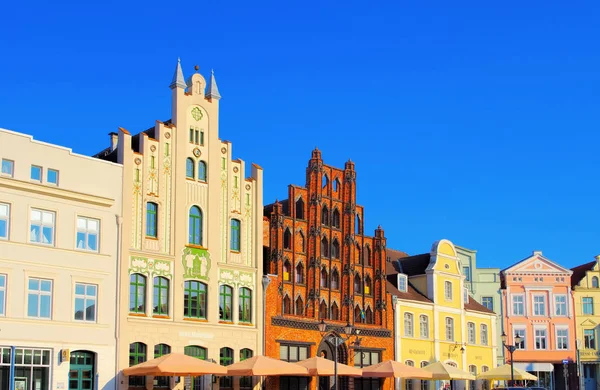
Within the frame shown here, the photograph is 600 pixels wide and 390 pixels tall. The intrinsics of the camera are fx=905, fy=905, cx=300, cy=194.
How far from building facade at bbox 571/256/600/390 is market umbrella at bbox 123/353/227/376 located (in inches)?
1625

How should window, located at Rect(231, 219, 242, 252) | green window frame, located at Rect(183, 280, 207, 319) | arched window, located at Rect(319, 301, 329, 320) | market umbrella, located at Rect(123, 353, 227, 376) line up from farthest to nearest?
arched window, located at Rect(319, 301, 329, 320)
window, located at Rect(231, 219, 242, 252)
green window frame, located at Rect(183, 280, 207, 319)
market umbrella, located at Rect(123, 353, 227, 376)

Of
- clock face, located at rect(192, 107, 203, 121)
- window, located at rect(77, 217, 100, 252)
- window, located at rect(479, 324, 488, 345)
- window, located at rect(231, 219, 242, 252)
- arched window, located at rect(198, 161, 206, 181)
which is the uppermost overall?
clock face, located at rect(192, 107, 203, 121)

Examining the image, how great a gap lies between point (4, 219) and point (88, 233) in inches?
166

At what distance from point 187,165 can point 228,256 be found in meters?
5.24

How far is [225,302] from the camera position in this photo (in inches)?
1857

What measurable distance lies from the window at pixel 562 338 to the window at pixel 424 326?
18444 mm

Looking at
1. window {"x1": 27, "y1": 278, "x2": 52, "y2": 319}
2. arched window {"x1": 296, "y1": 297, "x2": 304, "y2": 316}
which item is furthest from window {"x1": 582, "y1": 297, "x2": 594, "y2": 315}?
window {"x1": 27, "y1": 278, "x2": 52, "y2": 319}

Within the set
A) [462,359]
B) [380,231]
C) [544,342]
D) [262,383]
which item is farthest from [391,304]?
[544,342]

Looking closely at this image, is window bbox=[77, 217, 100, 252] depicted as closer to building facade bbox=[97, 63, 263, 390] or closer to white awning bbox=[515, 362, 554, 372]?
building facade bbox=[97, 63, 263, 390]

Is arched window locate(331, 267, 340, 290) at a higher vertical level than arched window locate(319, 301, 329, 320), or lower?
higher

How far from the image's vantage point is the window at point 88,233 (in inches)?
1626

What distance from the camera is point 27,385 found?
3844 centimetres

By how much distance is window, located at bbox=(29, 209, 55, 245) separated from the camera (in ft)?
130

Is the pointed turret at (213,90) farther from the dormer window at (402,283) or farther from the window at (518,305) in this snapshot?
the window at (518,305)
